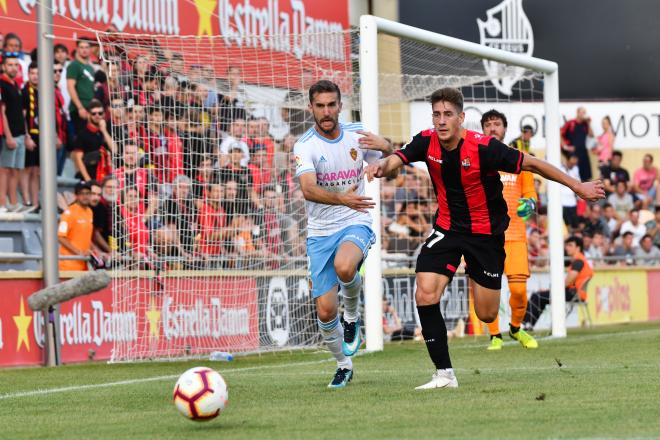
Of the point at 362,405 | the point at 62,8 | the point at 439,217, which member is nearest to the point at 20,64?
the point at 62,8

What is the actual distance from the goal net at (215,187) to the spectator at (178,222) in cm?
2

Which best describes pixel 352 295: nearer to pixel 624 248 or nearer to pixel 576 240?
pixel 576 240

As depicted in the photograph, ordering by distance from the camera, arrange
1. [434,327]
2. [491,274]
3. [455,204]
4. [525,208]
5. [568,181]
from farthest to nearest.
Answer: [525,208]
[491,274]
[455,204]
[434,327]
[568,181]

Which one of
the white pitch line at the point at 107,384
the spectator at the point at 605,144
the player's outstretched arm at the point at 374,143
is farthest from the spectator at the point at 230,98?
the spectator at the point at 605,144

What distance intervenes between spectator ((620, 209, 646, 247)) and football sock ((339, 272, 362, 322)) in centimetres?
1707

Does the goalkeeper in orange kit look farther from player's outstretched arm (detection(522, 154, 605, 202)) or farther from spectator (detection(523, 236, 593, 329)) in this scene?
spectator (detection(523, 236, 593, 329))

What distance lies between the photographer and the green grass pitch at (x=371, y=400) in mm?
6816

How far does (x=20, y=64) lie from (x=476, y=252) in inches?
349

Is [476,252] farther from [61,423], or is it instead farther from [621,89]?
[621,89]

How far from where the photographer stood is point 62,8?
18172mm

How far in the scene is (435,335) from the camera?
9.24 metres

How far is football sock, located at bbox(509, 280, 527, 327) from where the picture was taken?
14.6 m

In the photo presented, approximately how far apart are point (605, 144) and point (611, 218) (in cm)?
274

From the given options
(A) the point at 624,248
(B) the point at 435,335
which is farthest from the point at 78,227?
(A) the point at 624,248
